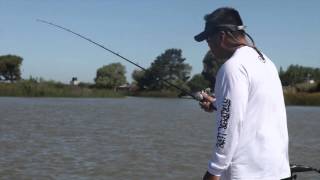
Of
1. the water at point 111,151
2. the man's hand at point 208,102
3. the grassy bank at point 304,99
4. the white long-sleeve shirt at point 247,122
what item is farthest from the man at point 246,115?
the grassy bank at point 304,99

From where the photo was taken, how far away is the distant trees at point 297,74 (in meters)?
114

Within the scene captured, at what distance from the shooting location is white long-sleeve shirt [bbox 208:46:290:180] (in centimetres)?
356

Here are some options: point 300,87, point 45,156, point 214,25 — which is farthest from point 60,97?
point 214,25

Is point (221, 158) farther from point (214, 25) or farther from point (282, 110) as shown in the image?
point (214, 25)

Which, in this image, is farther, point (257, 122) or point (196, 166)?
point (196, 166)

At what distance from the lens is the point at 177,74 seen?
154 m

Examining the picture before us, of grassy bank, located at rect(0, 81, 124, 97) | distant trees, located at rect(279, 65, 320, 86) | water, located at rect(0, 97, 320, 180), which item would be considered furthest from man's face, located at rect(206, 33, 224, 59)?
distant trees, located at rect(279, 65, 320, 86)

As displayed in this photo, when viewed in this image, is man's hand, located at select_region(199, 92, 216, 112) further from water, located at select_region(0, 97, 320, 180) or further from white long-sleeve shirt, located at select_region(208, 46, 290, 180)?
water, located at select_region(0, 97, 320, 180)

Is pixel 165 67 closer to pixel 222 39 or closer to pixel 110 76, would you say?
pixel 222 39

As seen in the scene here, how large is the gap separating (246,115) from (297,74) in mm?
115909

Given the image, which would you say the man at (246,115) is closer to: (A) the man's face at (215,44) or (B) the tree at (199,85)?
(A) the man's face at (215,44)

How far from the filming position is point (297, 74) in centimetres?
11662

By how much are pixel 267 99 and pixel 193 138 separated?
19.2 m

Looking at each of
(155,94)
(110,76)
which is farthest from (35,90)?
(110,76)
